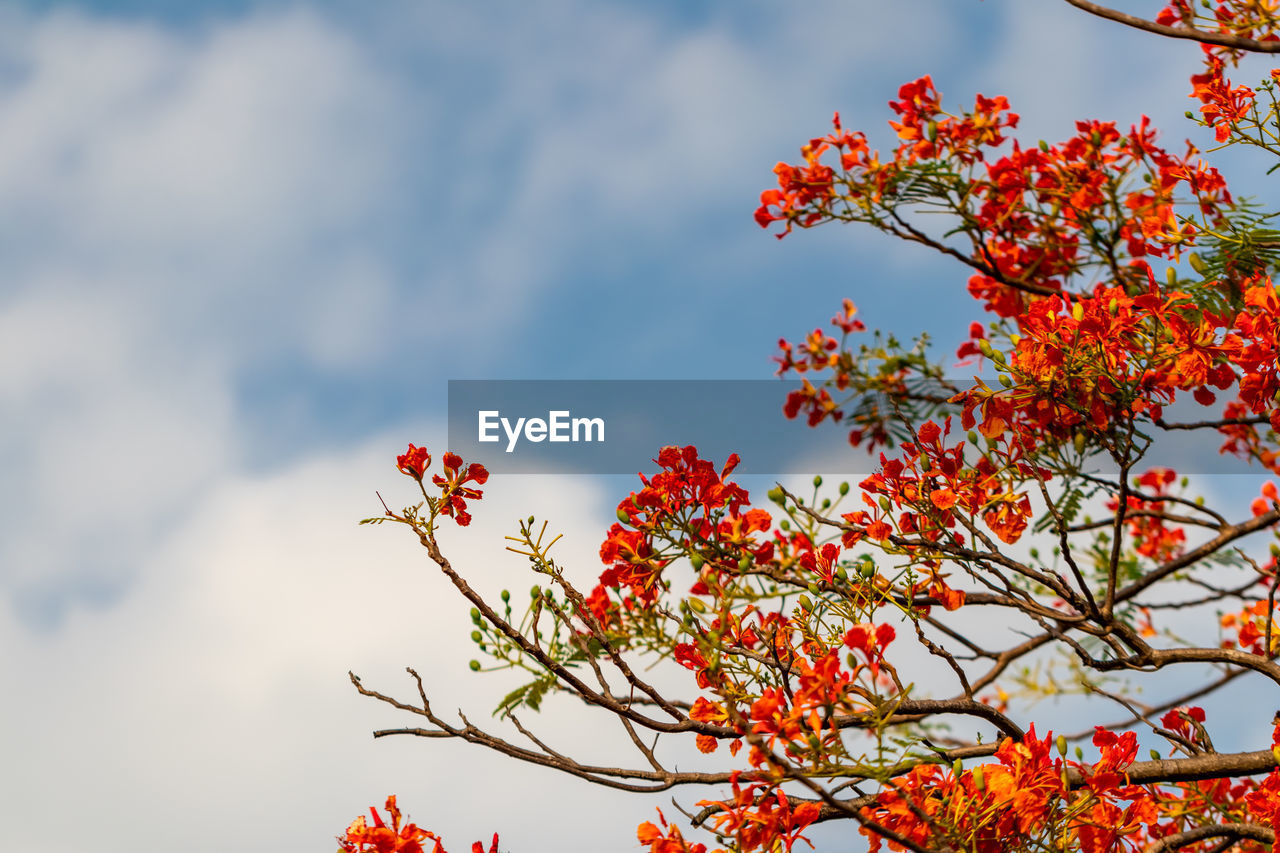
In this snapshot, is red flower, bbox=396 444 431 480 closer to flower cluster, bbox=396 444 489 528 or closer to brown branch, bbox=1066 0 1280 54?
flower cluster, bbox=396 444 489 528

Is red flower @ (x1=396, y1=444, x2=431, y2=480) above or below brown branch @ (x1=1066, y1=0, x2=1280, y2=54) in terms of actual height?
below

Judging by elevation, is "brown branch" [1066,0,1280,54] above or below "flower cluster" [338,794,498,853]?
above

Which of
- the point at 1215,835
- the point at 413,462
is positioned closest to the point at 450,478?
the point at 413,462

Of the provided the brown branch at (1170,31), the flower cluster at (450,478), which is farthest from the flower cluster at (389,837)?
the brown branch at (1170,31)

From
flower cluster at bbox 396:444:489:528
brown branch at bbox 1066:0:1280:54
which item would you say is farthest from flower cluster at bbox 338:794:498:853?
brown branch at bbox 1066:0:1280:54

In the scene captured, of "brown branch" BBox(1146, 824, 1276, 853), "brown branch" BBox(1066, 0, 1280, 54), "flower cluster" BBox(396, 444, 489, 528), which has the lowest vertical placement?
"brown branch" BBox(1146, 824, 1276, 853)

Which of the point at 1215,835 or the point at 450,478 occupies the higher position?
the point at 450,478

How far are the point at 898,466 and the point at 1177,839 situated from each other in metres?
1.13

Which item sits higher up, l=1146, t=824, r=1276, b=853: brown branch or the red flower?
the red flower

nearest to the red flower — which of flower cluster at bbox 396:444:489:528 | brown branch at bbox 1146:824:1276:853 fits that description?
flower cluster at bbox 396:444:489:528

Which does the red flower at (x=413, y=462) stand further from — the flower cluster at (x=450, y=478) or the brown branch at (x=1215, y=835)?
the brown branch at (x=1215, y=835)

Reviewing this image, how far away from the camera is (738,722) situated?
1.62m

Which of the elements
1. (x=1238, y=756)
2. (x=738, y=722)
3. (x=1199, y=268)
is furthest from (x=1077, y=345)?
(x=738, y=722)

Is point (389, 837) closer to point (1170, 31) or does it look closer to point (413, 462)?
point (413, 462)
